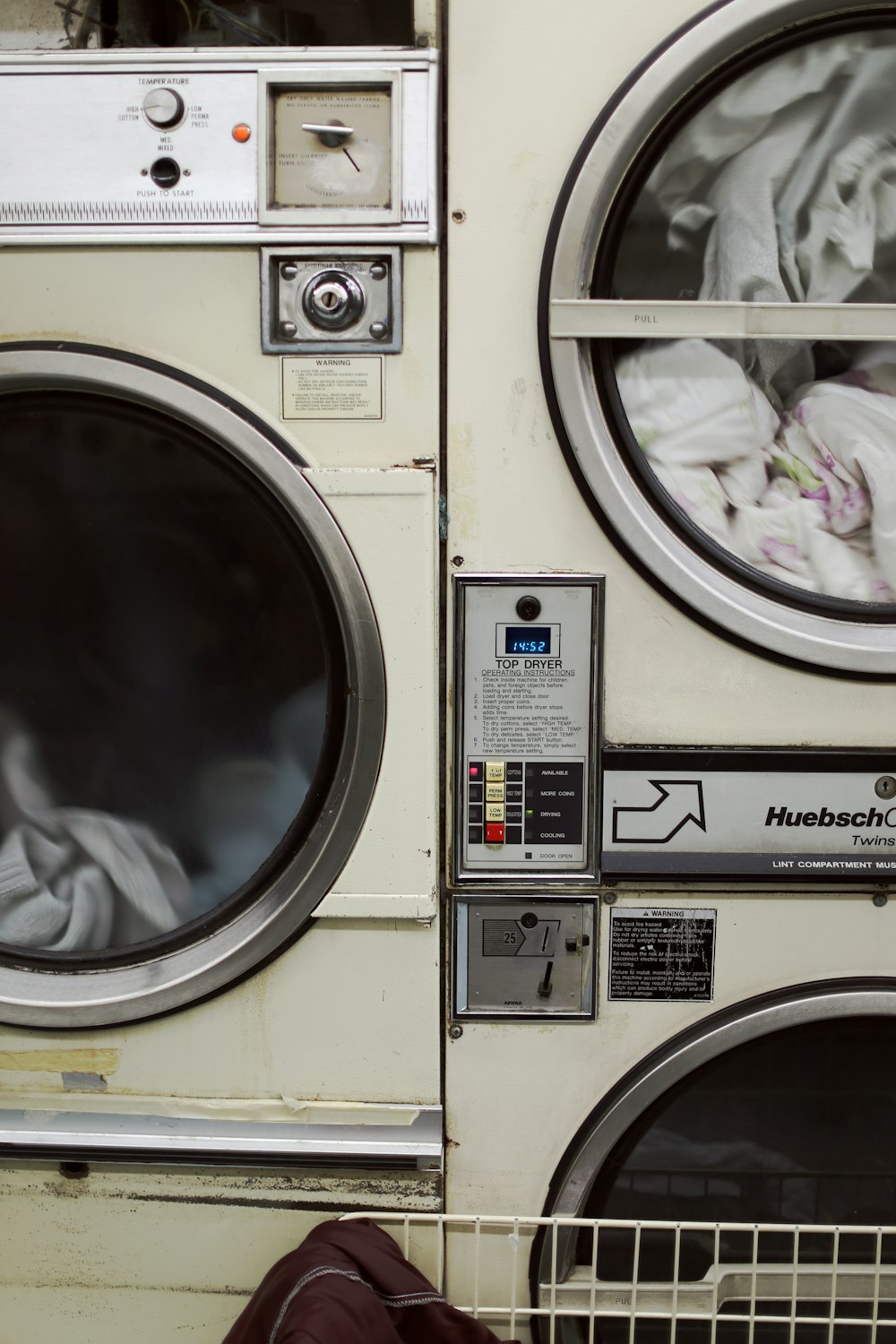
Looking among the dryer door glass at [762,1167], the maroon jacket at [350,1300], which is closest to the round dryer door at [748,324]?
the dryer door glass at [762,1167]

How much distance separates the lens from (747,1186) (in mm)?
1546

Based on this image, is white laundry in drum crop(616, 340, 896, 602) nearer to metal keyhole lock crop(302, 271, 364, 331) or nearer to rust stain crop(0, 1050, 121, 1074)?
metal keyhole lock crop(302, 271, 364, 331)

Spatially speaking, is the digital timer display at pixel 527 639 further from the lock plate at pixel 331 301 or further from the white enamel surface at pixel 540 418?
the lock plate at pixel 331 301

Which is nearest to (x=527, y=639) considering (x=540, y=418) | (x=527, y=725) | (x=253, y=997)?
(x=527, y=725)

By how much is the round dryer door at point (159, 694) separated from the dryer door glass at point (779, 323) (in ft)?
1.87

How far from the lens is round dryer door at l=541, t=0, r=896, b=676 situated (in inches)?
52.9

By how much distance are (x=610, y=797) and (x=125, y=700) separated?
2.63 feet

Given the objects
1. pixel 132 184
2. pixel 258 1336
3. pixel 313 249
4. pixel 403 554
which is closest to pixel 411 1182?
pixel 258 1336

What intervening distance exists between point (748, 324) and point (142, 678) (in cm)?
109

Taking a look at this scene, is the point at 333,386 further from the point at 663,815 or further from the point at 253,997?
the point at 253,997

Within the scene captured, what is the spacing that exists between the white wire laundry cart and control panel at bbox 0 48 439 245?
1530 mm

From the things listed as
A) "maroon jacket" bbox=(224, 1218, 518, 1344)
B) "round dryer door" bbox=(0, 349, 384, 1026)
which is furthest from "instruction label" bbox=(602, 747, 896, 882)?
"maroon jacket" bbox=(224, 1218, 518, 1344)

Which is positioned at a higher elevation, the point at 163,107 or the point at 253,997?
the point at 163,107

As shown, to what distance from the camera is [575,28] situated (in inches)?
52.4
